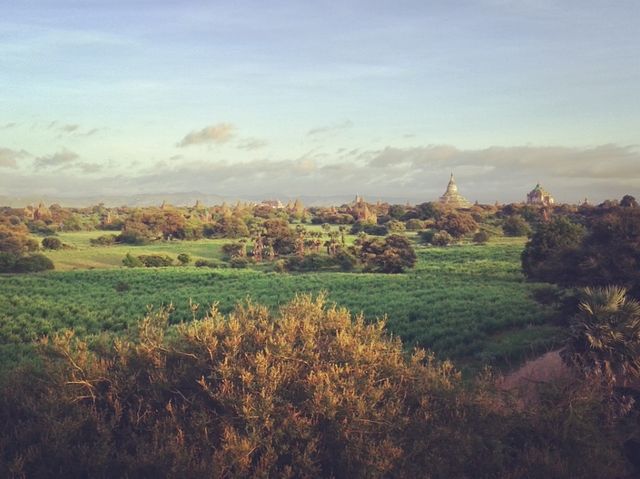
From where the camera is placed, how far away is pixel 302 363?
940 cm

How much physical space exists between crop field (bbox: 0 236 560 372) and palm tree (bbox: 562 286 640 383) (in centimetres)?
402

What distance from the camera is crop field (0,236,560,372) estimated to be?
20.9 m

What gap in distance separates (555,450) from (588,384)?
2.27 metres

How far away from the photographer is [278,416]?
842 centimetres

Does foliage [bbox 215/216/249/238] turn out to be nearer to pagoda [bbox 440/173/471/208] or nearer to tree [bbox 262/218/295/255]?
tree [bbox 262/218/295/255]

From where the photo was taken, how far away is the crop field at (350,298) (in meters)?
20.9

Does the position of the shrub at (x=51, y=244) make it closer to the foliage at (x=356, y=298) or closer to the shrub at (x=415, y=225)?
the foliage at (x=356, y=298)

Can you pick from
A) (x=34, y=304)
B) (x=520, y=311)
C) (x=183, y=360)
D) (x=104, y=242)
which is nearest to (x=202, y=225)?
(x=104, y=242)

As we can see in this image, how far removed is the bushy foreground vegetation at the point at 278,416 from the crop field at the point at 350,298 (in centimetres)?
168

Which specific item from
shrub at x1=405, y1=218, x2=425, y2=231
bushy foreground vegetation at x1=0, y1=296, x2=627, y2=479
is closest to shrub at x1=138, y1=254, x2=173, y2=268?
bushy foreground vegetation at x1=0, y1=296, x2=627, y2=479

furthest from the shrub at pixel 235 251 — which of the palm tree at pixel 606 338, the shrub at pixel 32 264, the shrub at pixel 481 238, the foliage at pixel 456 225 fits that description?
the palm tree at pixel 606 338

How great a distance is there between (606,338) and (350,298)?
63.5 feet

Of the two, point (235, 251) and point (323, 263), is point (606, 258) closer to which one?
point (323, 263)

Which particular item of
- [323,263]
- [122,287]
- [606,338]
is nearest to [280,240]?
[323,263]
